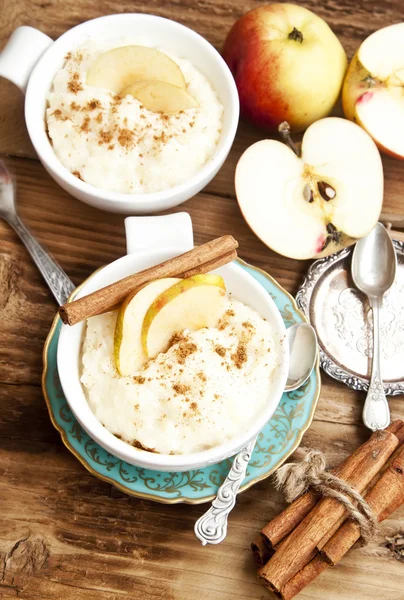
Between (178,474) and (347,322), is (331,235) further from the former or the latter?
(178,474)

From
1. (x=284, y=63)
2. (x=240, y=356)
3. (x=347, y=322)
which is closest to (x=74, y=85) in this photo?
(x=284, y=63)

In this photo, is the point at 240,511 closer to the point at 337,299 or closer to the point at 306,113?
the point at 337,299

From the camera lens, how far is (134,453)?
132 centimetres

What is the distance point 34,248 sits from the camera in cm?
167

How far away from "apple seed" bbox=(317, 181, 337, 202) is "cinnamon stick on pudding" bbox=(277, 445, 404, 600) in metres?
0.61

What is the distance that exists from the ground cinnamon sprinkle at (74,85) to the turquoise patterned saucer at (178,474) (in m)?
0.53

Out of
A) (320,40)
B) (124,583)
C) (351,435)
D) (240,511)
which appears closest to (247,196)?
(320,40)

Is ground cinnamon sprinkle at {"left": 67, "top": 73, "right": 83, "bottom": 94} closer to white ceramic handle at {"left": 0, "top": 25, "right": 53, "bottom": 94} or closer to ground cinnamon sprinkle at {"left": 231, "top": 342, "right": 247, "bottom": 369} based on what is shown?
white ceramic handle at {"left": 0, "top": 25, "right": 53, "bottom": 94}

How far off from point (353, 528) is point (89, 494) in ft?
1.85

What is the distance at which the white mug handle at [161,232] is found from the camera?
1.51m

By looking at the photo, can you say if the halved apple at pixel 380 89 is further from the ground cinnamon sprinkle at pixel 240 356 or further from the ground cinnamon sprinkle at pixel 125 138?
the ground cinnamon sprinkle at pixel 240 356

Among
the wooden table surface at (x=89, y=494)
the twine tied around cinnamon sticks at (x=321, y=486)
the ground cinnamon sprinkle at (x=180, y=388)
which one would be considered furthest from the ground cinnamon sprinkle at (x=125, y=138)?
the twine tied around cinnamon sticks at (x=321, y=486)

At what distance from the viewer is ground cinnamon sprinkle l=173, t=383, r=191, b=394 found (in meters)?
1.35

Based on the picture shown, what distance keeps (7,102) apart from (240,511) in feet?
3.81
